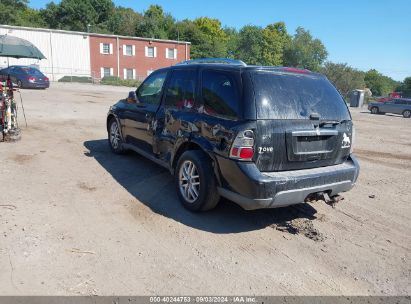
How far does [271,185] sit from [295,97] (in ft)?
3.61

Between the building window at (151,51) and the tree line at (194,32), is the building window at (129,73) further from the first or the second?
the tree line at (194,32)

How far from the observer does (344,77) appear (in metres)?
62.6

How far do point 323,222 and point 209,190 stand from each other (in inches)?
59.6

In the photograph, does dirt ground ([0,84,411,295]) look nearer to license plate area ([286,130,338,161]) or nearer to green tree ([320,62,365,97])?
license plate area ([286,130,338,161])

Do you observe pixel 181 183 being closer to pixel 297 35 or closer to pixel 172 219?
pixel 172 219

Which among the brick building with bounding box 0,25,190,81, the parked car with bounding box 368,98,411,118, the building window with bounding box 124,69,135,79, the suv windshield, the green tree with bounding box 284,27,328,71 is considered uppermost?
the green tree with bounding box 284,27,328,71

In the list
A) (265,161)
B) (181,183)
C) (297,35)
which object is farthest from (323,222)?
(297,35)

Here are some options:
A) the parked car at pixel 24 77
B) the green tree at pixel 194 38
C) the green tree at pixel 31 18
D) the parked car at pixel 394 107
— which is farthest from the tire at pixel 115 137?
the green tree at pixel 31 18

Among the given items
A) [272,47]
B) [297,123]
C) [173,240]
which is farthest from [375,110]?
[272,47]

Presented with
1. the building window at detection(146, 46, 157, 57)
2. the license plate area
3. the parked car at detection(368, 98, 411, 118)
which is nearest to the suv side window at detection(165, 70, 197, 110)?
the license plate area

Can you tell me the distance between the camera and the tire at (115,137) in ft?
23.1

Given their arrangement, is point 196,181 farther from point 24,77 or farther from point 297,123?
point 24,77

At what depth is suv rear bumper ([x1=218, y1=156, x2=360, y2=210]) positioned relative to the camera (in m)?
3.76

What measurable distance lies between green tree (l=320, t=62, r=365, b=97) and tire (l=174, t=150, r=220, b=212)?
6278 centimetres
